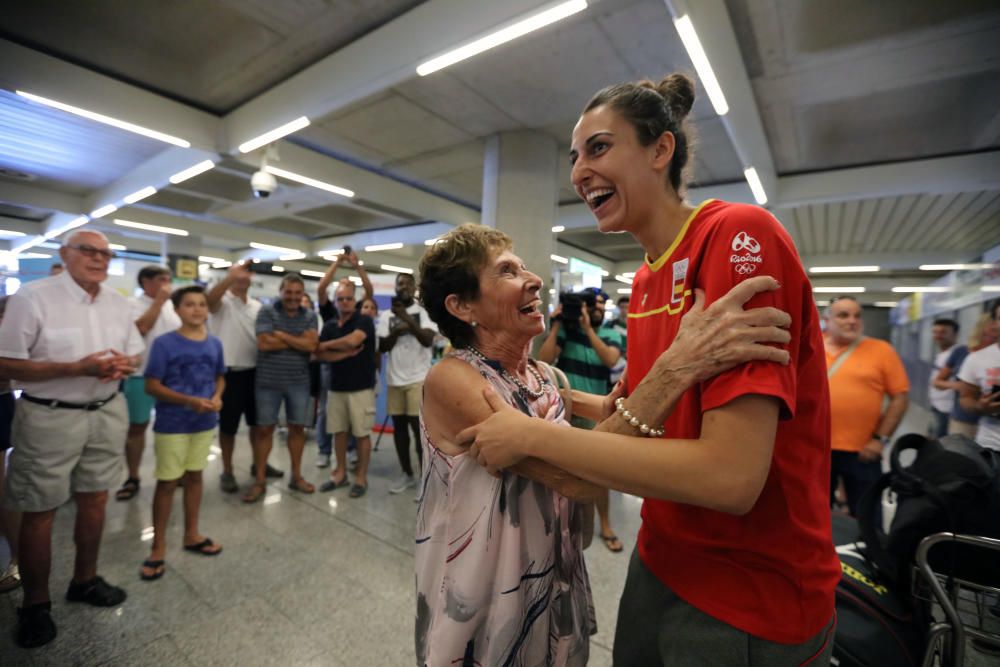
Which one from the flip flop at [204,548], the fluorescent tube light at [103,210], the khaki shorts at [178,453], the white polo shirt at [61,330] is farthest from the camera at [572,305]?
the fluorescent tube light at [103,210]

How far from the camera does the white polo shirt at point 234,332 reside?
3.68 meters

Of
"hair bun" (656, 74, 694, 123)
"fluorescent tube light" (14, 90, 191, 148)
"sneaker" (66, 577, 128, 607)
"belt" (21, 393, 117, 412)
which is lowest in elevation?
"sneaker" (66, 577, 128, 607)

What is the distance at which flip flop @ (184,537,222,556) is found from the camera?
2.73 meters

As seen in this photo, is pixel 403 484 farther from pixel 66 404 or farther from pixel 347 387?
pixel 66 404

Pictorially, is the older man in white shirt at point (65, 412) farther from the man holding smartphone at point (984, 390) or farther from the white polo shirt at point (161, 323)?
the man holding smartphone at point (984, 390)

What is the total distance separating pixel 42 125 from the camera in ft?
18.0

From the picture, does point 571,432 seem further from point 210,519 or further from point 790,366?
point 210,519

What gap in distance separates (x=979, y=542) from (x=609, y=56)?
4.00 m

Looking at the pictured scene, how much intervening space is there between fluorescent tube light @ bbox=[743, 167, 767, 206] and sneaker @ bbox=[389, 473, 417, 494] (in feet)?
16.2

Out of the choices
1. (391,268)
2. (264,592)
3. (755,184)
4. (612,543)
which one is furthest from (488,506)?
(391,268)

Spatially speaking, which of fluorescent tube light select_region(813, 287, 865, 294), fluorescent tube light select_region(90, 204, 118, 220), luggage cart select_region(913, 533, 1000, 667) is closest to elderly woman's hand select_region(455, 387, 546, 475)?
luggage cart select_region(913, 533, 1000, 667)

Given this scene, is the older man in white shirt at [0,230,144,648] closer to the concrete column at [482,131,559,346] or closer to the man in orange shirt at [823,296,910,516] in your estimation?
the concrete column at [482,131,559,346]

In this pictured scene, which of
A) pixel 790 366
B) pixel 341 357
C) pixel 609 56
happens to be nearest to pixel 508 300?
pixel 790 366

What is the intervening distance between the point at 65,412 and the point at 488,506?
2313 millimetres
